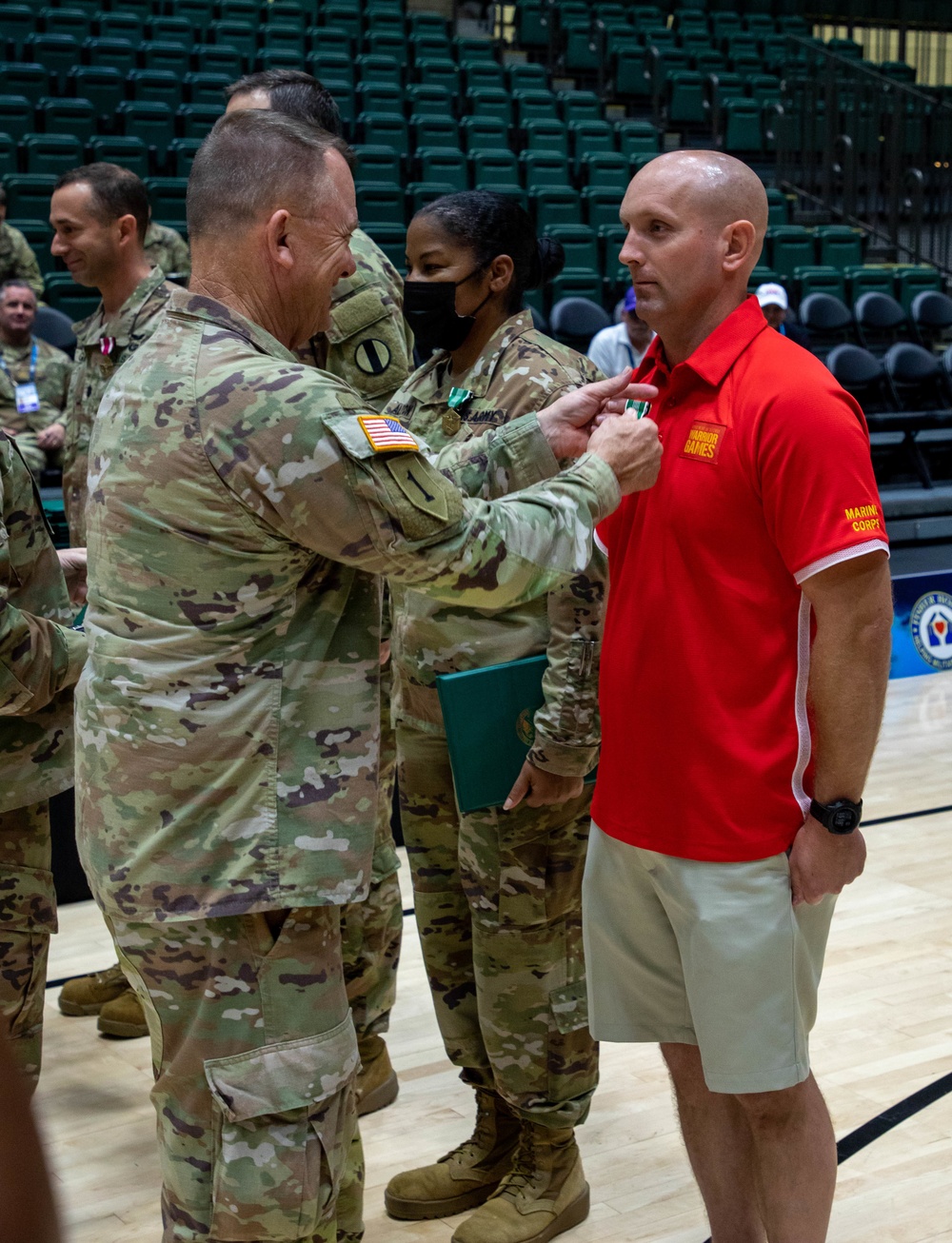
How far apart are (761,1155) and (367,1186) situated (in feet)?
3.23

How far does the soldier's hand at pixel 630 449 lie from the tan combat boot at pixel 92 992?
2174mm

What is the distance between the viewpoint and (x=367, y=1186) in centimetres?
256

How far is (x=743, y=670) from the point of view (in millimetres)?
1795

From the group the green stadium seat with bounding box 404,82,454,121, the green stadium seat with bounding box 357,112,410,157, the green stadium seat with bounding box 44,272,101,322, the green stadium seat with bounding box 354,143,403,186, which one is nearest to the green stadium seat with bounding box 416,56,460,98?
the green stadium seat with bounding box 404,82,454,121

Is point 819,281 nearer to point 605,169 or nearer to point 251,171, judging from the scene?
point 605,169

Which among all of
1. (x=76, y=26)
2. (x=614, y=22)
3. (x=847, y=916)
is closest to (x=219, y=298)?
(x=847, y=916)

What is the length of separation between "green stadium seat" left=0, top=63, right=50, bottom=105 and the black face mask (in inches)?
310

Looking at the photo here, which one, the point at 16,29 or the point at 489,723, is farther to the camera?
the point at 16,29

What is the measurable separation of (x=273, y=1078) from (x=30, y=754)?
94 cm

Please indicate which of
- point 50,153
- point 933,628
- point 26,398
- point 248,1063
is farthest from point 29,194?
point 248,1063

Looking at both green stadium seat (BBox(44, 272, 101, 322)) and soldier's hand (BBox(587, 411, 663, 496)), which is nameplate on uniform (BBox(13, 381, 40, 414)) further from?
soldier's hand (BBox(587, 411, 663, 496))

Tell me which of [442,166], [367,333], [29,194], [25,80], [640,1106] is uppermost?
[25,80]

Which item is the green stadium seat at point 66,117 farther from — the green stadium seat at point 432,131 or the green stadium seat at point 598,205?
the green stadium seat at point 598,205

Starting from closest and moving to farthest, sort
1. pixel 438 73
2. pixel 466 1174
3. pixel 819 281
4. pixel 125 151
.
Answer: pixel 466 1174 < pixel 125 151 < pixel 819 281 < pixel 438 73
